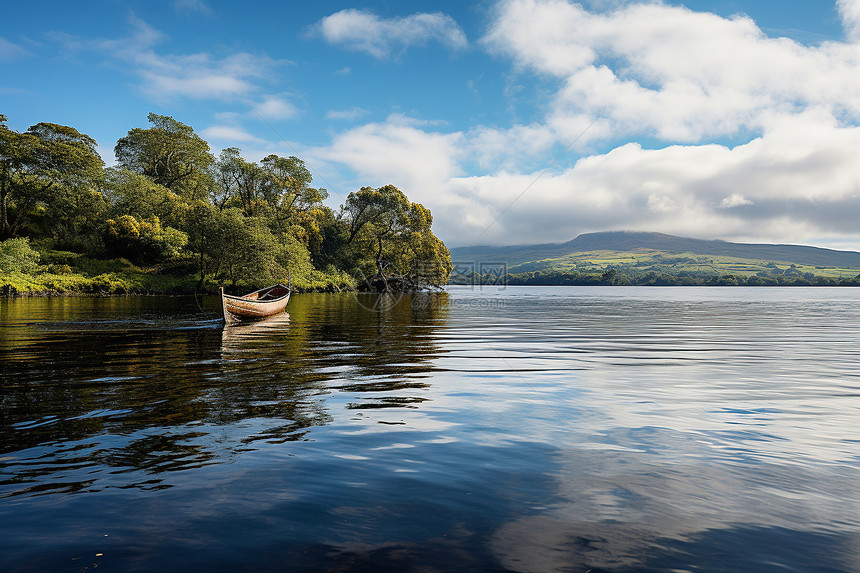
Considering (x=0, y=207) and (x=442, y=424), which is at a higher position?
(x=0, y=207)

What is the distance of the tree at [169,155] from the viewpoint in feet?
299

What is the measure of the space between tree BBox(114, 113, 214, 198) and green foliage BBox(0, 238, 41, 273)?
33860mm

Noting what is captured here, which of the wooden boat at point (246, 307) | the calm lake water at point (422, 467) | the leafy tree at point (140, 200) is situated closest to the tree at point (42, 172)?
the leafy tree at point (140, 200)

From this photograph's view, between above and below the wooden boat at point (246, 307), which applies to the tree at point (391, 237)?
above

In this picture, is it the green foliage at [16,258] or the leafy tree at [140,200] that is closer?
the green foliage at [16,258]

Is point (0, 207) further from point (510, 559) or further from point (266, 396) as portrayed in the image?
point (510, 559)

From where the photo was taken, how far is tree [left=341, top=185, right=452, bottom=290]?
100 metres

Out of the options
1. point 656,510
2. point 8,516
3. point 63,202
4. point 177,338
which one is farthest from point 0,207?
point 656,510

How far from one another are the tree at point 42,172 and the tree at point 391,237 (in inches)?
1799

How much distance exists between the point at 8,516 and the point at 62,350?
14.7 m

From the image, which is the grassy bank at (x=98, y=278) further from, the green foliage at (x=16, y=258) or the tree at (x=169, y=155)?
the tree at (x=169, y=155)

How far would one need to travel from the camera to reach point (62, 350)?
16781 mm

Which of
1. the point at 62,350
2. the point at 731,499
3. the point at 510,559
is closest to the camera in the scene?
the point at 510,559

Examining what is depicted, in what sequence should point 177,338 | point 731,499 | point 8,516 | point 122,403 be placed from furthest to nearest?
point 177,338 < point 122,403 < point 731,499 < point 8,516
